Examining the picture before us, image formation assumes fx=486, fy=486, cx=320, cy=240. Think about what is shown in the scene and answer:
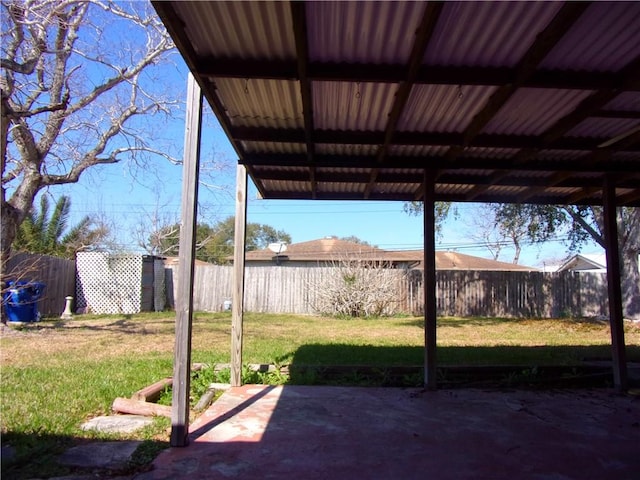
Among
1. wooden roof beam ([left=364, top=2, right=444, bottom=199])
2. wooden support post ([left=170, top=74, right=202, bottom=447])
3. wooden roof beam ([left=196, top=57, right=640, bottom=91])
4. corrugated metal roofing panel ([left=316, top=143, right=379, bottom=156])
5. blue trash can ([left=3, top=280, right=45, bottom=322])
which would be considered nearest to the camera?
wooden roof beam ([left=364, top=2, right=444, bottom=199])

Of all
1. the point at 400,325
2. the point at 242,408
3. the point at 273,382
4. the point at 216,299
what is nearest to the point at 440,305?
the point at 400,325

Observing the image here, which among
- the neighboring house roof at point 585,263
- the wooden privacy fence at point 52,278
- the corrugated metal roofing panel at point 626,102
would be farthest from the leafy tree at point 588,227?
the neighboring house roof at point 585,263

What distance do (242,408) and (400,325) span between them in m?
9.43

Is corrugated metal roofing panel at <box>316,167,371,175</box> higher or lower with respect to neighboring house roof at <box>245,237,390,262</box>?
lower

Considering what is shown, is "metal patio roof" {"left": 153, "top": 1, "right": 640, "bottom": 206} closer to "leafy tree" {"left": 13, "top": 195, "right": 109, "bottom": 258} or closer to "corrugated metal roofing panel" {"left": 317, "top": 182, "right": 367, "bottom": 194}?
"corrugated metal roofing panel" {"left": 317, "top": 182, "right": 367, "bottom": 194}

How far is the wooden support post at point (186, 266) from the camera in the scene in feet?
12.3

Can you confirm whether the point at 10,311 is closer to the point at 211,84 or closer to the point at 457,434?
the point at 211,84

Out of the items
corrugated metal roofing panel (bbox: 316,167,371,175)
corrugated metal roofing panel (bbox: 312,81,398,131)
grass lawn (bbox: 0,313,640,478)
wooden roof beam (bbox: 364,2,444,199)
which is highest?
corrugated metal roofing panel (bbox: 312,81,398,131)

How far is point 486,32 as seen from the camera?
122 inches

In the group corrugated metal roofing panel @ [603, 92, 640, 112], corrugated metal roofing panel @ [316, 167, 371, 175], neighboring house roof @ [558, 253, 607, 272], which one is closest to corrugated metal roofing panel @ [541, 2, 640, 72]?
corrugated metal roofing panel @ [603, 92, 640, 112]

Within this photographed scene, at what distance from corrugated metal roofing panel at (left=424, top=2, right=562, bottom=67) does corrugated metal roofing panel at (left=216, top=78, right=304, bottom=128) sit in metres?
1.23

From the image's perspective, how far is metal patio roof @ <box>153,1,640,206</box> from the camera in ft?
9.64

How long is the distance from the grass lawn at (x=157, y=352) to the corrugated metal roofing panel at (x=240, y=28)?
2950 mm

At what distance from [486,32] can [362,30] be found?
2.59ft
